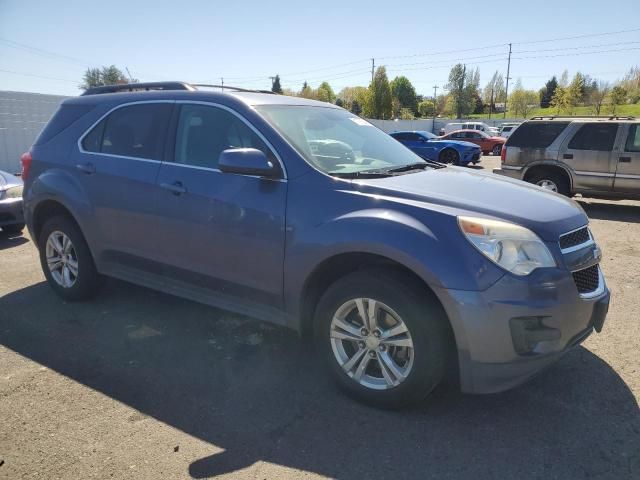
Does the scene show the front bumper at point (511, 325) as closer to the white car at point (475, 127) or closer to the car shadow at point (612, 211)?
the car shadow at point (612, 211)

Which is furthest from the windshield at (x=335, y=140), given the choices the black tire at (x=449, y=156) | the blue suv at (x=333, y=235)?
the black tire at (x=449, y=156)

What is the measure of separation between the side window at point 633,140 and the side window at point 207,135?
8.55 metres

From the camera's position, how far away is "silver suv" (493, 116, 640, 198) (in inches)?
367

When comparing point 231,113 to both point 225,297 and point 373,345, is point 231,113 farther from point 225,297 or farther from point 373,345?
point 373,345

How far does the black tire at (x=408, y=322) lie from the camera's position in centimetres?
275

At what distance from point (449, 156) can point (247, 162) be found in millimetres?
17297

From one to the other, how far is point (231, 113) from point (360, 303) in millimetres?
1676

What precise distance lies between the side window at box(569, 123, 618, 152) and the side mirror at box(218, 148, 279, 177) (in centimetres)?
851

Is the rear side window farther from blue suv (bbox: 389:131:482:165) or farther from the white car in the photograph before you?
the white car

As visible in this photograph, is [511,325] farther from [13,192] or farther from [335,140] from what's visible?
[13,192]

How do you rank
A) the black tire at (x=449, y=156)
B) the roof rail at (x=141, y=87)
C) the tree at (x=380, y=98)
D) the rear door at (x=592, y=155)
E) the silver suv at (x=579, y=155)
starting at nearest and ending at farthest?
the roof rail at (x=141, y=87)
the silver suv at (x=579, y=155)
the rear door at (x=592, y=155)
the black tire at (x=449, y=156)
the tree at (x=380, y=98)

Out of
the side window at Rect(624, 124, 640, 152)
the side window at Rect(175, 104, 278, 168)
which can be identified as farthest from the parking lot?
Result: the side window at Rect(624, 124, 640, 152)

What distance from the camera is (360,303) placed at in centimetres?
296

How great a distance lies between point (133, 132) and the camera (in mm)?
4145
